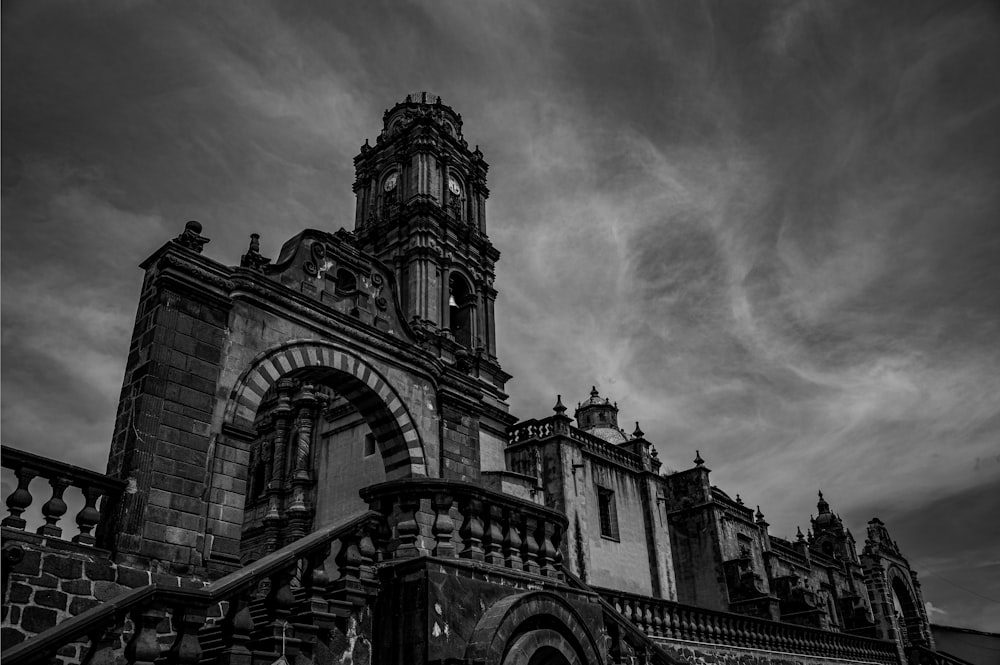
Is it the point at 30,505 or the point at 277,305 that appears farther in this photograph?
the point at 277,305

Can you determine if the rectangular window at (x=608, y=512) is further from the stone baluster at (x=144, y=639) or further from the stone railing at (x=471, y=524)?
the stone baluster at (x=144, y=639)

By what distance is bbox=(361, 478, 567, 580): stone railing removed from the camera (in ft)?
26.9

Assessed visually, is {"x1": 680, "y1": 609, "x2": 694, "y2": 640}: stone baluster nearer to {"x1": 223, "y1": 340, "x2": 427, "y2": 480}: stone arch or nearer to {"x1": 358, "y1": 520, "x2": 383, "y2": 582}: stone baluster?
{"x1": 223, "y1": 340, "x2": 427, "y2": 480}: stone arch

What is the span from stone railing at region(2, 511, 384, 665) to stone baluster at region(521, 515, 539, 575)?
1.87 metres

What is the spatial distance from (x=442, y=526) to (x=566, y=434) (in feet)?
58.4

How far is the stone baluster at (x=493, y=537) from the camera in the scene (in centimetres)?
857

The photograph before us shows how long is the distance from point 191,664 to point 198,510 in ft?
16.9

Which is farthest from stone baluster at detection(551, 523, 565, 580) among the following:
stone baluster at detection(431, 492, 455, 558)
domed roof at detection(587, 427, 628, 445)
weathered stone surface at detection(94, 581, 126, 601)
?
domed roof at detection(587, 427, 628, 445)

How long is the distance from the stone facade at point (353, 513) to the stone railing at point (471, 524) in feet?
0.08

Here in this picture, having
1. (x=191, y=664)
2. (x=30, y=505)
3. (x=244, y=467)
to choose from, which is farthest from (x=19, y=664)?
(x=244, y=467)

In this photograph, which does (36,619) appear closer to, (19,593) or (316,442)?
(19,593)

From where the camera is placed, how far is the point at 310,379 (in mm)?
14586

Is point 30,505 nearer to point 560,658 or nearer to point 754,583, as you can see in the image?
point 560,658

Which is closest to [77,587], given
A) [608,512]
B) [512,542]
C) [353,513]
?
[512,542]
